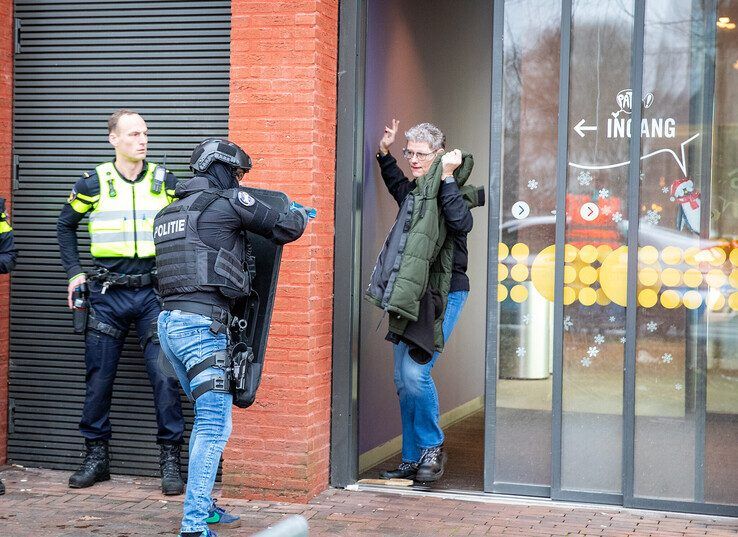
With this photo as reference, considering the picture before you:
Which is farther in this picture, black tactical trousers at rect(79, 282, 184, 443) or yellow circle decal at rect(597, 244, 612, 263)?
black tactical trousers at rect(79, 282, 184, 443)

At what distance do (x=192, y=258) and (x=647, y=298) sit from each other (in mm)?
2698

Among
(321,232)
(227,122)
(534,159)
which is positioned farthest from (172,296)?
(534,159)

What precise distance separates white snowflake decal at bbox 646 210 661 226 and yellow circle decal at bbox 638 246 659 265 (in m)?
0.14

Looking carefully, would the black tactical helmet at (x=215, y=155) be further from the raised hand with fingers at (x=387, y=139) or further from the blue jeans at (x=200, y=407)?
the raised hand with fingers at (x=387, y=139)

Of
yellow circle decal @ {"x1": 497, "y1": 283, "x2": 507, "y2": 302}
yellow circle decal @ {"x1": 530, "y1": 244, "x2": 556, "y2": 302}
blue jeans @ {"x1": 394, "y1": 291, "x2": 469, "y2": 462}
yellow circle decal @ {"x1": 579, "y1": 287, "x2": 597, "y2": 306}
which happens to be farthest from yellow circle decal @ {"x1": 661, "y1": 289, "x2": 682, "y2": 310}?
blue jeans @ {"x1": 394, "y1": 291, "x2": 469, "y2": 462}

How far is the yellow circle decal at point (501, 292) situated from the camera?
664 cm

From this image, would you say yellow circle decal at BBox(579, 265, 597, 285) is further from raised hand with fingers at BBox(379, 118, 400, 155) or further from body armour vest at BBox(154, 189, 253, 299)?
body armour vest at BBox(154, 189, 253, 299)

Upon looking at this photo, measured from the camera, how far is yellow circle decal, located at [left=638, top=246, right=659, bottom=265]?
6.36m

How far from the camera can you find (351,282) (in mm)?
6766

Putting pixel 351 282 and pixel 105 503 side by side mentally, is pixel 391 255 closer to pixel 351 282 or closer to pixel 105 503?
pixel 351 282

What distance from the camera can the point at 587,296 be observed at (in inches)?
255

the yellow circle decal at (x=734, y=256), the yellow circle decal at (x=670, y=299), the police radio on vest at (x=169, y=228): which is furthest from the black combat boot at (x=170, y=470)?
the yellow circle decal at (x=734, y=256)

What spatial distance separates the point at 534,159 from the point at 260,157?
1.62 m

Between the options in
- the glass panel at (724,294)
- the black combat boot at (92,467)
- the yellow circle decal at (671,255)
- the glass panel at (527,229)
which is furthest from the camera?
the black combat boot at (92,467)
